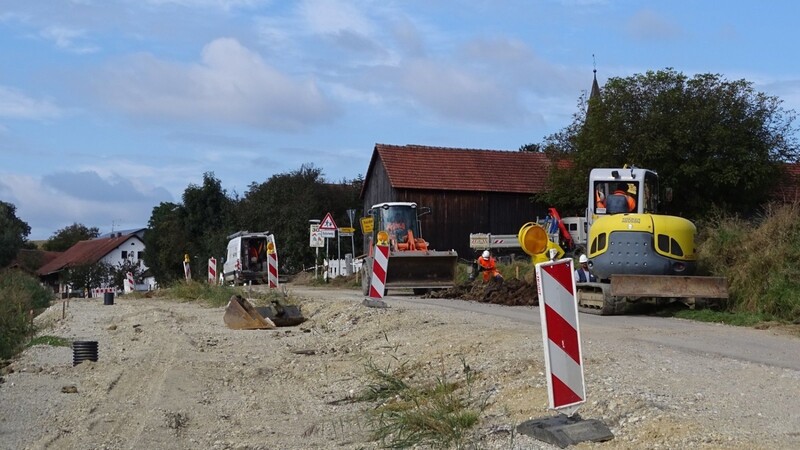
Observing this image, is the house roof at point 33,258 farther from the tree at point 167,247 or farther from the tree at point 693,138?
the tree at point 693,138

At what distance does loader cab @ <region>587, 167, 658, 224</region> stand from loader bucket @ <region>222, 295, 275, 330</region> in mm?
7489

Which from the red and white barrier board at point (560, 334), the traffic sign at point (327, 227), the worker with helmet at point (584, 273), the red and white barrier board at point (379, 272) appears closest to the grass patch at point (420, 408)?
the red and white barrier board at point (560, 334)

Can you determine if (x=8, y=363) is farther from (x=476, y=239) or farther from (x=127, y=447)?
(x=476, y=239)

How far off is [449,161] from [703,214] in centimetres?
1404

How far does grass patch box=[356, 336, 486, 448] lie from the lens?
7.77 metres

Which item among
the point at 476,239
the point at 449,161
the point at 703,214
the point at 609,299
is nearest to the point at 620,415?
the point at 609,299

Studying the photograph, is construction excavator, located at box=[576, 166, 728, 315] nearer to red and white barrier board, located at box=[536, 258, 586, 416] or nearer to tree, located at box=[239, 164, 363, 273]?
red and white barrier board, located at box=[536, 258, 586, 416]

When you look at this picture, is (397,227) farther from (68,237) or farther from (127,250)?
(68,237)

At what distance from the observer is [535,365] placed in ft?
32.6

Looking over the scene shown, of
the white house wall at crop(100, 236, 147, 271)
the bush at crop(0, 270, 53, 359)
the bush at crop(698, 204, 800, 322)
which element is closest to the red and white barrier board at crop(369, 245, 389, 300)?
the bush at crop(698, 204, 800, 322)

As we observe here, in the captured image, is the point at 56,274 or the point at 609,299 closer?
the point at 609,299

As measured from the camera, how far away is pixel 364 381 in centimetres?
1110

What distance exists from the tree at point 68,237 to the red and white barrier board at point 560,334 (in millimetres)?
131721

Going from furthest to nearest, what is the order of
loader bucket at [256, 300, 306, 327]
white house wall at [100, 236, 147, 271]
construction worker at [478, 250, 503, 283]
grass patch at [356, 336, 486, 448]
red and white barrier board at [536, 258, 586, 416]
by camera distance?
white house wall at [100, 236, 147, 271] → construction worker at [478, 250, 503, 283] → loader bucket at [256, 300, 306, 327] → grass patch at [356, 336, 486, 448] → red and white barrier board at [536, 258, 586, 416]
